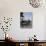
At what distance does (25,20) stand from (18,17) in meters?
0.23

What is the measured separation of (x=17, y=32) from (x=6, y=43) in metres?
0.52

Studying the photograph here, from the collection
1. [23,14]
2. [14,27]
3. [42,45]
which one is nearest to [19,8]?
[23,14]

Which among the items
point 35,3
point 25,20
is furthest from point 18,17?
point 35,3

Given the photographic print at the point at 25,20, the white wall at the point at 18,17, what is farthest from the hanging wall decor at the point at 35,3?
the photographic print at the point at 25,20

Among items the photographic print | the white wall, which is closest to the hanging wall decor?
the white wall

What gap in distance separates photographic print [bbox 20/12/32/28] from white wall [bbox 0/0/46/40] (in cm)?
9

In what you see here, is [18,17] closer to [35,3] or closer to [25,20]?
[25,20]

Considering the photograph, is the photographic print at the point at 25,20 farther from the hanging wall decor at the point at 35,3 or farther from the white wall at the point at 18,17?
the hanging wall decor at the point at 35,3

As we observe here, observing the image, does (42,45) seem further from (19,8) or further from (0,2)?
(0,2)

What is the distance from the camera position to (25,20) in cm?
371

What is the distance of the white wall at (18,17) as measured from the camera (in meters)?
3.69

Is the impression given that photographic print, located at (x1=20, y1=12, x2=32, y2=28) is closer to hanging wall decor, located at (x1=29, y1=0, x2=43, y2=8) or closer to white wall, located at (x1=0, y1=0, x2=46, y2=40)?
white wall, located at (x1=0, y1=0, x2=46, y2=40)

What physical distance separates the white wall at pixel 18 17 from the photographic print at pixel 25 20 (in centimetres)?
9

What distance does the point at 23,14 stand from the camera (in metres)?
3.72
